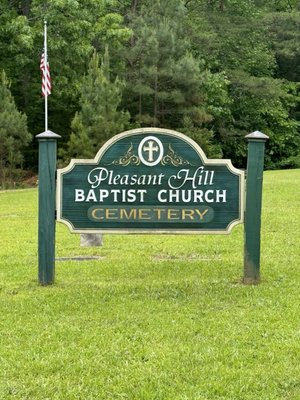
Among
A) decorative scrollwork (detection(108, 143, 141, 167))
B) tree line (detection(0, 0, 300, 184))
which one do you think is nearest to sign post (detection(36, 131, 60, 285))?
decorative scrollwork (detection(108, 143, 141, 167))

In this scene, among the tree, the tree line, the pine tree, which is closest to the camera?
the tree

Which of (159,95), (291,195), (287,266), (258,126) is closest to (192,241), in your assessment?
(287,266)

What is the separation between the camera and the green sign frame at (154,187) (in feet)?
19.1

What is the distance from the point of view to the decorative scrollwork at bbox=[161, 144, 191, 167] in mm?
5820

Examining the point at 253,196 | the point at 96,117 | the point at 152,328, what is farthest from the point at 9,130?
the point at 152,328

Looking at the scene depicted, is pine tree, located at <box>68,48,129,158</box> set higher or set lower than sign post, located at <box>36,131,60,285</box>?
lower

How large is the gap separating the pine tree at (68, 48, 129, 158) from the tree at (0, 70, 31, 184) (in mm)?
1924

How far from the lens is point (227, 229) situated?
5.84 metres

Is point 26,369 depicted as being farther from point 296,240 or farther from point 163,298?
point 296,240

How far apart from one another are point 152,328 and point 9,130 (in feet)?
60.2

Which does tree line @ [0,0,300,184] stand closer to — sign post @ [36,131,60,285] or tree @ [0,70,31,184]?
tree @ [0,70,31,184]

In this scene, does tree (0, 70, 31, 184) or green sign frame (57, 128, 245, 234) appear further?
tree (0, 70, 31, 184)

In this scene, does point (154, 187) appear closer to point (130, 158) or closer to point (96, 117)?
point (130, 158)

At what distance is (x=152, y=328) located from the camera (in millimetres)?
4457
